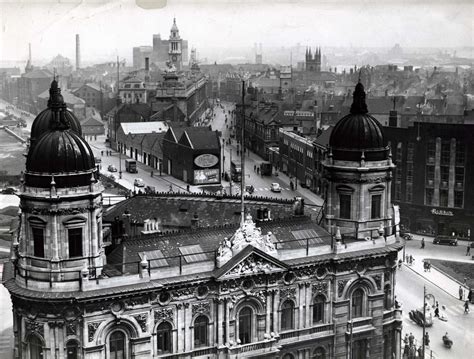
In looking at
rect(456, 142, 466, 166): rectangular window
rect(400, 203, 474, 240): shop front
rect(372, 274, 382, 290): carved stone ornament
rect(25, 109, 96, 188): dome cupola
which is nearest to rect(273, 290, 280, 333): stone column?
rect(372, 274, 382, 290): carved stone ornament

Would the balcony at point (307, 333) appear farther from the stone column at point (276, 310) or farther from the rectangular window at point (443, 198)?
the rectangular window at point (443, 198)

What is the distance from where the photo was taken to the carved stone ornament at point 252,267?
57594mm

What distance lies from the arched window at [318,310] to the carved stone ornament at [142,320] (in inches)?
621

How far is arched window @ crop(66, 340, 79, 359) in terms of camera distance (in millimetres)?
51491

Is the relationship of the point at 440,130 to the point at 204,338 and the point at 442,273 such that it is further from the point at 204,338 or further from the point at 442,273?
A: the point at 204,338

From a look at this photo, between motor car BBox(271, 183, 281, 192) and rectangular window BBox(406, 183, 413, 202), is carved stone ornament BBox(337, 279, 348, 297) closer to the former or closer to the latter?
rectangular window BBox(406, 183, 413, 202)

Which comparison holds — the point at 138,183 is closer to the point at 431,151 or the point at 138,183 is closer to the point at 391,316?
the point at 431,151

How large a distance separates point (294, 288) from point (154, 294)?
42.0 feet

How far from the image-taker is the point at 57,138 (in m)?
53.1

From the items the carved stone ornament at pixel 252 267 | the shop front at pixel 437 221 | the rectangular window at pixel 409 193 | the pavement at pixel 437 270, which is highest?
the carved stone ornament at pixel 252 267

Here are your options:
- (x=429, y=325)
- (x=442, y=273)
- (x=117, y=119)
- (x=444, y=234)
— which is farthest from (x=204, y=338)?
(x=117, y=119)

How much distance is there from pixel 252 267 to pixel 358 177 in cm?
1389

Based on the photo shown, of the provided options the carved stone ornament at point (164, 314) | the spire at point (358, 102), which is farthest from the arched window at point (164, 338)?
the spire at point (358, 102)

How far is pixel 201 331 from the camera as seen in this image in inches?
2256
